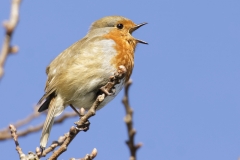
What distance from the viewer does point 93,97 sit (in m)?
5.23

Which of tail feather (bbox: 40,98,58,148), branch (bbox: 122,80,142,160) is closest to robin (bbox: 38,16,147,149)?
tail feather (bbox: 40,98,58,148)

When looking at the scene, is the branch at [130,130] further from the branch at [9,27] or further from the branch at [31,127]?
the branch at [31,127]

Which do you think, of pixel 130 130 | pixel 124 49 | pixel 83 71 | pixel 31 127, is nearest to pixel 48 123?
pixel 31 127

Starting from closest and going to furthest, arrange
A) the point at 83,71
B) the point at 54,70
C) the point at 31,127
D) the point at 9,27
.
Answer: the point at 9,27 → the point at 31,127 → the point at 83,71 → the point at 54,70

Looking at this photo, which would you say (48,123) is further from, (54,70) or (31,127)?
(54,70)

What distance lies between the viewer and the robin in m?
5.20

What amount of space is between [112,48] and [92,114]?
2098mm

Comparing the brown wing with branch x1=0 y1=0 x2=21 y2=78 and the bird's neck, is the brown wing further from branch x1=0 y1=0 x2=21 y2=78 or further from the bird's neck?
branch x1=0 y1=0 x2=21 y2=78

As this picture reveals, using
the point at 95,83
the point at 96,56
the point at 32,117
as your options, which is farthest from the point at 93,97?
the point at 32,117

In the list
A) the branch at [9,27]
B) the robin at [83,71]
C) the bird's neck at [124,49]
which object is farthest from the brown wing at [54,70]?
the branch at [9,27]

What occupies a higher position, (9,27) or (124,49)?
(9,27)

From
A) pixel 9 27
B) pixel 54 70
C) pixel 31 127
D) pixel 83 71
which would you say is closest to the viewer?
pixel 9 27

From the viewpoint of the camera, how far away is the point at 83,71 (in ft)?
17.4

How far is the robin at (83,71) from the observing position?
520 centimetres
